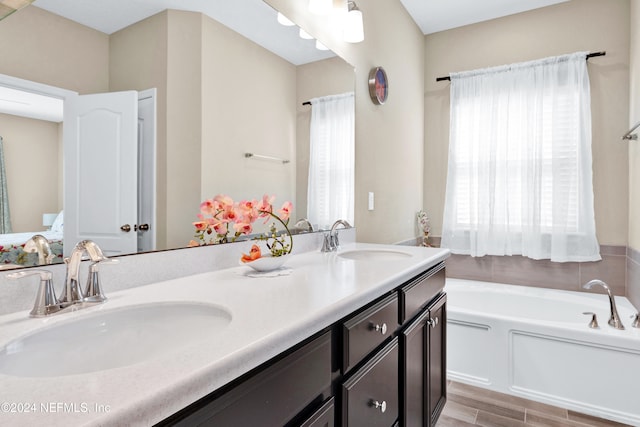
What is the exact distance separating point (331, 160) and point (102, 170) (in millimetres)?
1202

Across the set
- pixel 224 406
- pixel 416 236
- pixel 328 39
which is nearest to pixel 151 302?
pixel 224 406

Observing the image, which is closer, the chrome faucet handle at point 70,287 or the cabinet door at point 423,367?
the chrome faucet handle at point 70,287

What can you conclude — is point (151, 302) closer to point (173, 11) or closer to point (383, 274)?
point (383, 274)

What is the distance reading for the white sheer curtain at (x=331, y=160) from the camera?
5.98ft

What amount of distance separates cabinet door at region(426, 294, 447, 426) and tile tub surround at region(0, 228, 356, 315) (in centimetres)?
88

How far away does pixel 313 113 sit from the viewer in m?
1.81

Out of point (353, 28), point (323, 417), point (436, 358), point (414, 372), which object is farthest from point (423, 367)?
point (353, 28)

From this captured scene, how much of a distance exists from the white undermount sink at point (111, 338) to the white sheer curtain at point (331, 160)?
1026 mm

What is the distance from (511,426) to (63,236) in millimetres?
2209

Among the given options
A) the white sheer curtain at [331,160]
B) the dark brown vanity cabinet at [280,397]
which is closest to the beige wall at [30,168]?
the dark brown vanity cabinet at [280,397]

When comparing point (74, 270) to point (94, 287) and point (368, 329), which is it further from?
point (368, 329)

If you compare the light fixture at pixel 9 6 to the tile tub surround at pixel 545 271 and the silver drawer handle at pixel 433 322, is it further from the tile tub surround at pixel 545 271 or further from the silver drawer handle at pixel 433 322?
the tile tub surround at pixel 545 271

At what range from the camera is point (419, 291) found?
1.41 m

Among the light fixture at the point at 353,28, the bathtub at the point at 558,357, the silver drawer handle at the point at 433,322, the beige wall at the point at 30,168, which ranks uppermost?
the light fixture at the point at 353,28
